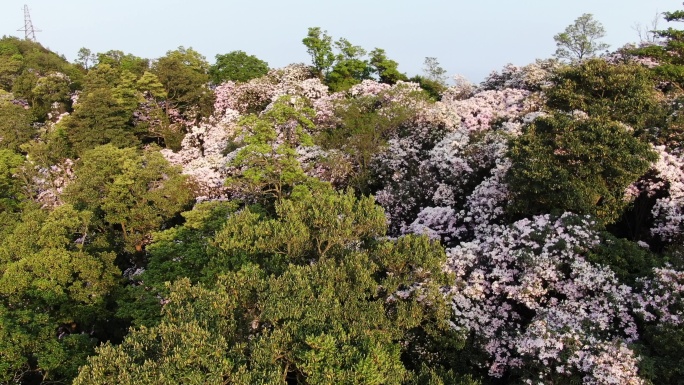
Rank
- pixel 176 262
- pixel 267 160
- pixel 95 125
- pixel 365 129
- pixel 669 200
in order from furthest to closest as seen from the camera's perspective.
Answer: pixel 95 125 < pixel 365 129 < pixel 267 160 < pixel 176 262 < pixel 669 200

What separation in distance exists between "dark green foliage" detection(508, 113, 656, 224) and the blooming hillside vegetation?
80 mm

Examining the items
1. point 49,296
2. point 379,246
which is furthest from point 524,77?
point 49,296

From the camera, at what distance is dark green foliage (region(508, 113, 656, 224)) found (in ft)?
54.6

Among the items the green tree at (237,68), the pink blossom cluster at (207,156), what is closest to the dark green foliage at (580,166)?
the pink blossom cluster at (207,156)

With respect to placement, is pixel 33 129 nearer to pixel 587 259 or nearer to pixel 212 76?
pixel 212 76

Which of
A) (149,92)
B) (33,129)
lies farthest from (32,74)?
(149,92)

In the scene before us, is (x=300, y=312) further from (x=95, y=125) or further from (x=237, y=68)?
(x=237, y=68)

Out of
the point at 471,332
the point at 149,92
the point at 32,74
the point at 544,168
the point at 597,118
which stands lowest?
the point at 471,332

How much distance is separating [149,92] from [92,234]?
19.8 metres

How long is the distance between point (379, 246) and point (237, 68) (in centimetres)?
3651

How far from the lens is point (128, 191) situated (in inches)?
954

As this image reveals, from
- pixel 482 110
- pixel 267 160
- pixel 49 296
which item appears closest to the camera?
pixel 49 296

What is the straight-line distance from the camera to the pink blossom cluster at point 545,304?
476 inches

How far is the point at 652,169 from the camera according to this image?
1819cm
